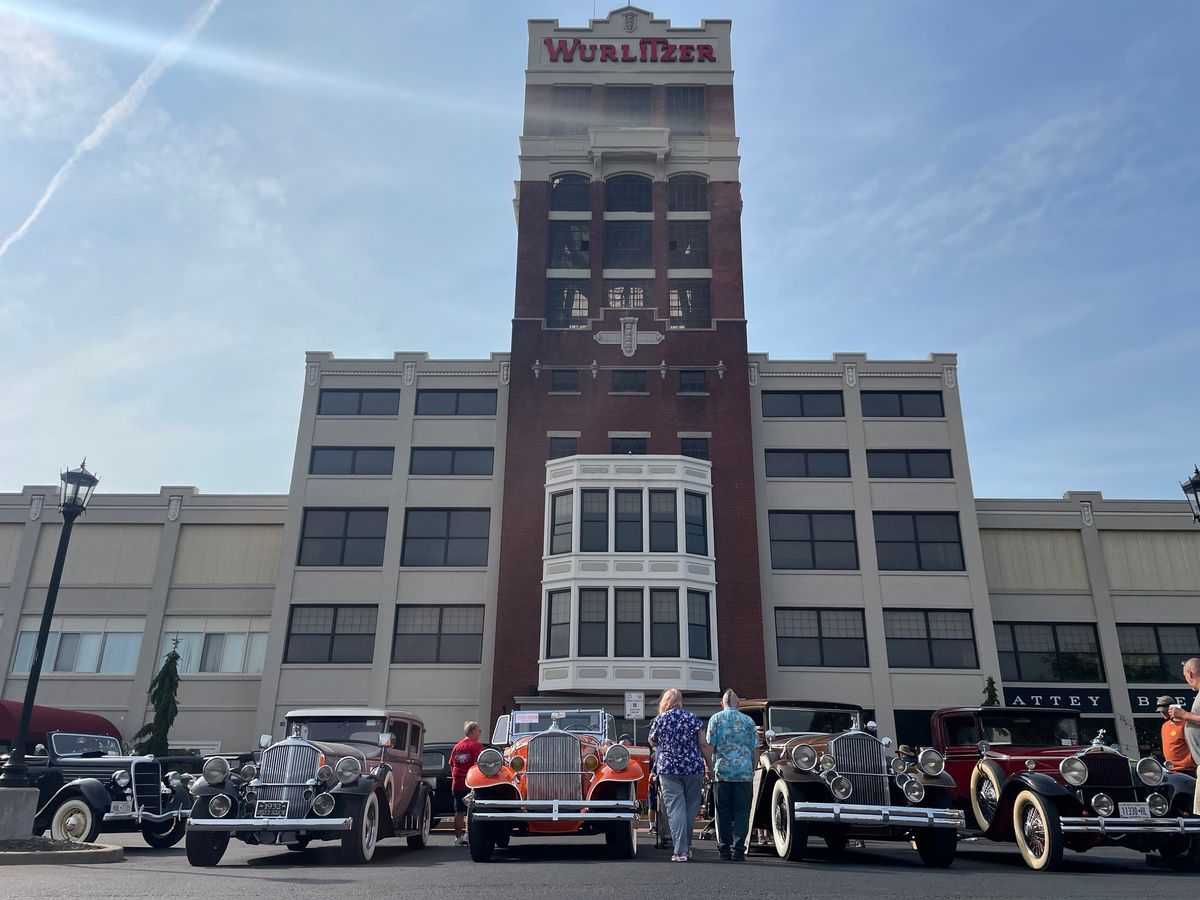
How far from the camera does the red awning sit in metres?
24.0

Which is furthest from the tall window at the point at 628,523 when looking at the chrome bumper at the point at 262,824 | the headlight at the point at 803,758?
the chrome bumper at the point at 262,824

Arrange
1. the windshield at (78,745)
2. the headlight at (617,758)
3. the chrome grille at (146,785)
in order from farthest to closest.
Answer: the windshield at (78,745) → the chrome grille at (146,785) → the headlight at (617,758)

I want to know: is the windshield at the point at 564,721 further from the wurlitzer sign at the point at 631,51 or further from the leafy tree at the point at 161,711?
the wurlitzer sign at the point at 631,51

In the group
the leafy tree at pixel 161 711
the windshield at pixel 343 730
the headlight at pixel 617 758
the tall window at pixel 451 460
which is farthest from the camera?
the tall window at pixel 451 460

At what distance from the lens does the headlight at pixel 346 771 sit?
1103 centimetres

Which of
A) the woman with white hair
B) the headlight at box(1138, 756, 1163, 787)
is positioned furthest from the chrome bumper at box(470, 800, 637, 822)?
the headlight at box(1138, 756, 1163, 787)

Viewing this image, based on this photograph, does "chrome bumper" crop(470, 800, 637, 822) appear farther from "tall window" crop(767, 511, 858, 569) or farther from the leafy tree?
"tall window" crop(767, 511, 858, 569)

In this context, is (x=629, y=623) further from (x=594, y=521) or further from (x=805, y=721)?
(x=805, y=721)

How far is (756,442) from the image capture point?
33812 millimetres

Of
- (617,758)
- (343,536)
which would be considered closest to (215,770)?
(617,758)

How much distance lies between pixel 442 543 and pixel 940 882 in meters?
26.2

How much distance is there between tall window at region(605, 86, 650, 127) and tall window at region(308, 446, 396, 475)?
18.2m

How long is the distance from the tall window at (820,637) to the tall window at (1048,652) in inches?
218

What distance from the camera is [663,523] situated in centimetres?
3019
